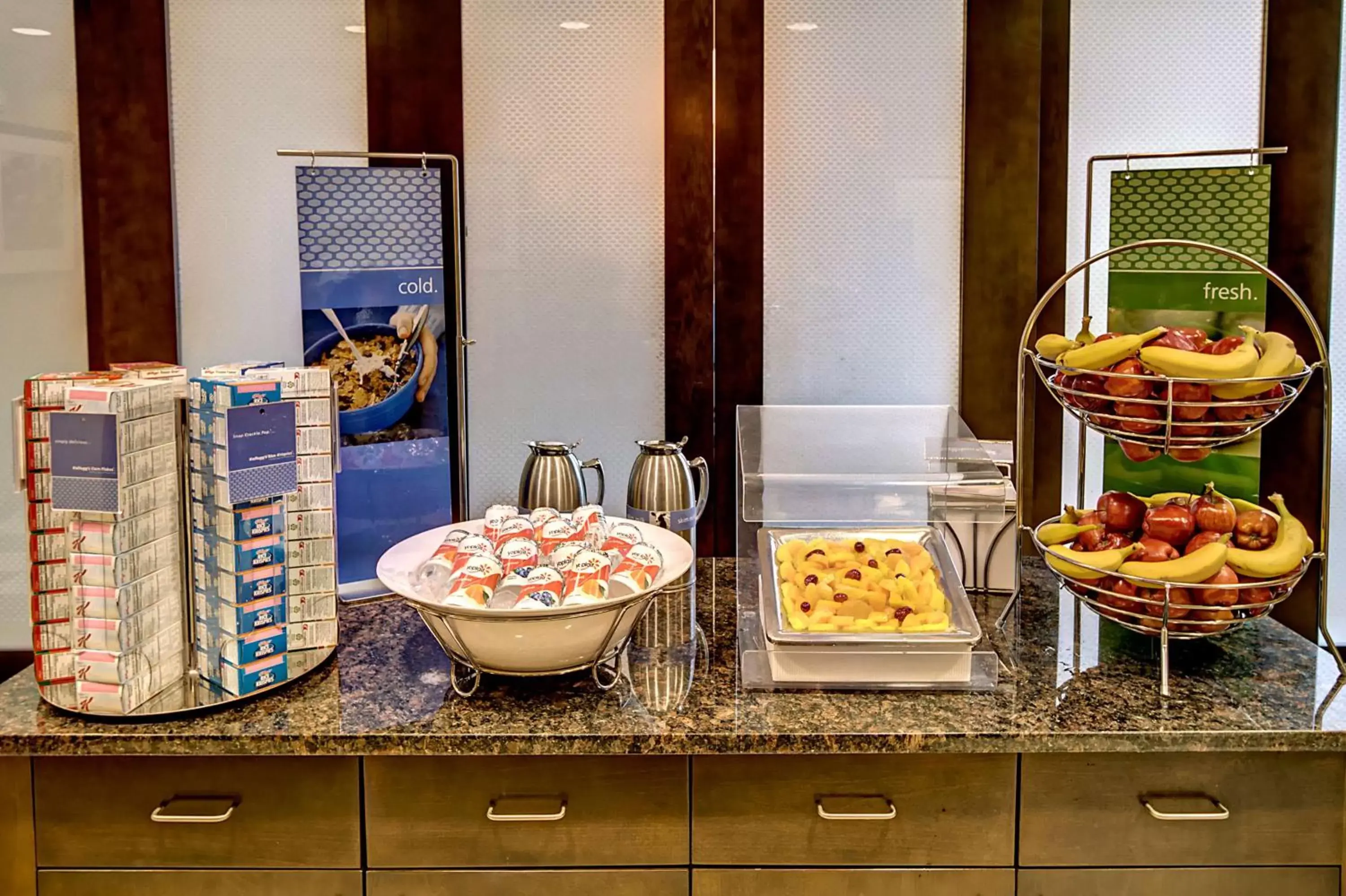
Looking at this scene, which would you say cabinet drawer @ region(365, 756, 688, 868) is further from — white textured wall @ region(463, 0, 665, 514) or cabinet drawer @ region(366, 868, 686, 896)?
white textured wall @ region(463, 0, 665, 514)

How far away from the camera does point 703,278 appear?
2424 millimetres

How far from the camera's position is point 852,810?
1.58m

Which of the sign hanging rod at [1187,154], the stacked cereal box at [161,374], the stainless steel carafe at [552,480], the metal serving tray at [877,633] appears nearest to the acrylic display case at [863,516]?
the metal serving tray at [877,633]

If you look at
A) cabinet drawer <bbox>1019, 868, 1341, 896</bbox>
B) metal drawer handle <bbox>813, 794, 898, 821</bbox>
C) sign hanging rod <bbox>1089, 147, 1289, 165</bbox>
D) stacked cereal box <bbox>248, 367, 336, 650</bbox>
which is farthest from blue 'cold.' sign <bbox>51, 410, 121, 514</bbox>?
sign hanging rod <bbox>1089, 147, 1289, 165</bbox>

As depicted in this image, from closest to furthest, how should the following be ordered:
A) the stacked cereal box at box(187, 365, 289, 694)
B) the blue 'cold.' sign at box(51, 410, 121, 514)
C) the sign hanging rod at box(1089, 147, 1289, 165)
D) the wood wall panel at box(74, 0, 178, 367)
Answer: the blue 'cold.' sign at box(51, 410, 121, 514)
the stacked cereal box at box(187, 365, 289, 694)
the sign hanging rod at box(1089, 147, 1289, 165)
the wood wall panel at box(74, 0, 178, 367)

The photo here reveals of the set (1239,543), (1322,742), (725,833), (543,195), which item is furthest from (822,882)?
(543,195)

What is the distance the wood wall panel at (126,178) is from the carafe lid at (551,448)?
2.57 ft

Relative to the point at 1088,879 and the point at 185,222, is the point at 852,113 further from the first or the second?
the point at 1088,879

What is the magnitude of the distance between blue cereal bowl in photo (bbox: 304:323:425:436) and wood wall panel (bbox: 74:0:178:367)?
0.47 meters

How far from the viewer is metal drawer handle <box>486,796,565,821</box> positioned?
1.57 meters

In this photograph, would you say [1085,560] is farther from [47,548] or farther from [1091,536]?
[47,548]

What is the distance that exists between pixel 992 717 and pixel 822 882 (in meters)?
0.31

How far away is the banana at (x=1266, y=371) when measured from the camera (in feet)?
5.45

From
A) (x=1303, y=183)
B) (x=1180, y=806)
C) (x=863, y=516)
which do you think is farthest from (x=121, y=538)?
(x=1303, y=183)
